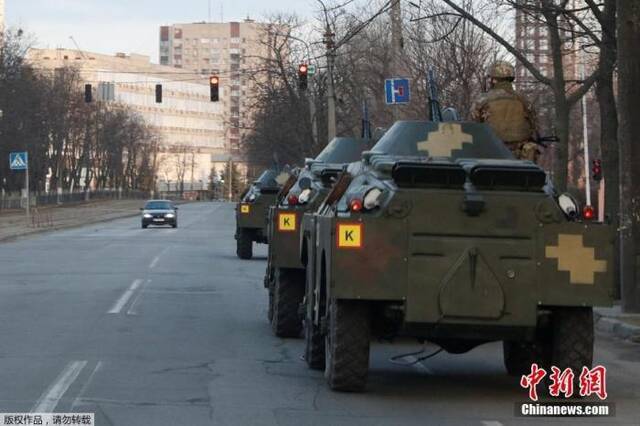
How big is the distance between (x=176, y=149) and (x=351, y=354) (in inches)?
7215

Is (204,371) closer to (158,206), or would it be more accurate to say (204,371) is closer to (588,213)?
(588,213)

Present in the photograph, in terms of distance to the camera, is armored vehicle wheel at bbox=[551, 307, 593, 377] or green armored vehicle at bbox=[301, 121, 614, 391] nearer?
green armored vehicle at bbox=[301, 121, 614, 391]

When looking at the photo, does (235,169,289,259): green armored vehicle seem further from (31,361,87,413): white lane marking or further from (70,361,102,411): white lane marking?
(31,361,87,413): white lane marking

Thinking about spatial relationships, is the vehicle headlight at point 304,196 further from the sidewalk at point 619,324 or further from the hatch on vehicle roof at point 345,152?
the sidewalk at point 619,324

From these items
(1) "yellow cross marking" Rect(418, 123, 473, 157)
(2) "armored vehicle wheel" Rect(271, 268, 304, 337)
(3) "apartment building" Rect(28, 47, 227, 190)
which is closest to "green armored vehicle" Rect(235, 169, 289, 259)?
(2) "armored vehicle wheel" Rect(271, 268, 304, 337)

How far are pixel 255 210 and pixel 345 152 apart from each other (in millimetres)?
14670

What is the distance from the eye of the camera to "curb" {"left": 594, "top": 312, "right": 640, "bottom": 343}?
1627 centimetres

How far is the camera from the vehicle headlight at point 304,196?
51.3 feet

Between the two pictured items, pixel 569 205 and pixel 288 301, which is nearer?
pixel 569 205

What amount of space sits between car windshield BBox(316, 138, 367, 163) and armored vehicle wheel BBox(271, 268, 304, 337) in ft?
7.21

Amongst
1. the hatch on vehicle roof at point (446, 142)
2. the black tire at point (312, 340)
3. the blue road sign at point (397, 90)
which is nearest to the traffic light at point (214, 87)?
the blue road sign at point (397, 90)

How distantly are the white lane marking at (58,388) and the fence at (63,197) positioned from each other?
72.9 m

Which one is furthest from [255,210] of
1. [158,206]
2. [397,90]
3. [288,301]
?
[158,206]

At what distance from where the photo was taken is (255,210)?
104 feet
